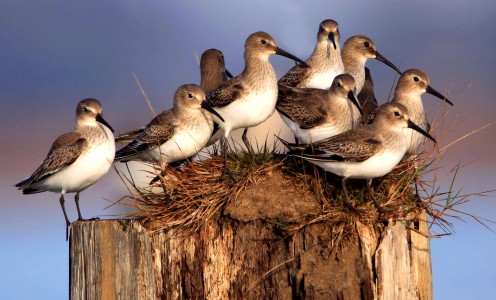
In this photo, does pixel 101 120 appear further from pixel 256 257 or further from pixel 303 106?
pixel 256 257

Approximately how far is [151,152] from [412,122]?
11.7 ft

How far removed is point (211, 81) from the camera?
13.0m

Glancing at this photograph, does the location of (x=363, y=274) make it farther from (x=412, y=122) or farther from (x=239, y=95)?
(x=239, y=95)

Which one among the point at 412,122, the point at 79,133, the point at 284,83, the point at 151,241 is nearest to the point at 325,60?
the point at 284,83

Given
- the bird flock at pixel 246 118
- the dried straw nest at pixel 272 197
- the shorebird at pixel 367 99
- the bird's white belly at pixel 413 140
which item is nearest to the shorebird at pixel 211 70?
the bird flock at pixel 246 118

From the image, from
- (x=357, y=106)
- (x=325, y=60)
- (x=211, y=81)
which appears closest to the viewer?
(x=357, y=106)

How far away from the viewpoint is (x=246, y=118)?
1078 centimetres

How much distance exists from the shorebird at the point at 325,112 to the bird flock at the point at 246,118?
0.01m

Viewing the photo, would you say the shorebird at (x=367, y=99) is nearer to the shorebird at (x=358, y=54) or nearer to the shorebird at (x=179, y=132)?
the shorebird at (x=358, y=54)

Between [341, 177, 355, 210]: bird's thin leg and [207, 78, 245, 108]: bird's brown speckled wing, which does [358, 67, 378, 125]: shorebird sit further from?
[341, 177, 355, 210]: bird's thin leg

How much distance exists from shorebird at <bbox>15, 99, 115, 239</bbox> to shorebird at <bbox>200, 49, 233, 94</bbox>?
2.08 meters

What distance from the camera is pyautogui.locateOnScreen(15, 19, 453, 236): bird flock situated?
1066 centimetres

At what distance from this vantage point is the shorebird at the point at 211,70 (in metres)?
13.0

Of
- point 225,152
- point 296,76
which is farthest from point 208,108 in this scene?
point 296,76
